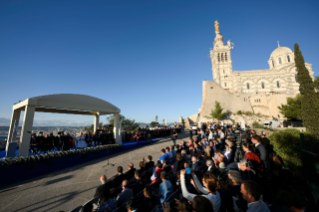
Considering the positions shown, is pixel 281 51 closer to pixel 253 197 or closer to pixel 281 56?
pixel 281 56

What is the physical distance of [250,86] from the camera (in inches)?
1757

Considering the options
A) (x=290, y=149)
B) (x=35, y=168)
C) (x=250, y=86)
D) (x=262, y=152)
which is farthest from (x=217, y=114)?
(x=35, y=168)

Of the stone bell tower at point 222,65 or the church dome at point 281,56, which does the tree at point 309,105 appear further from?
the church dome at point 281,56

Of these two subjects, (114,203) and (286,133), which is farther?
(286,133)

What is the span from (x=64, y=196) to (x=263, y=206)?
5.41 metres

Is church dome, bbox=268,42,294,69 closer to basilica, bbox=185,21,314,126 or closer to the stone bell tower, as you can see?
basilica, bbox=185,21,314,126

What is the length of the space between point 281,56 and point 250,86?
19.7 meters

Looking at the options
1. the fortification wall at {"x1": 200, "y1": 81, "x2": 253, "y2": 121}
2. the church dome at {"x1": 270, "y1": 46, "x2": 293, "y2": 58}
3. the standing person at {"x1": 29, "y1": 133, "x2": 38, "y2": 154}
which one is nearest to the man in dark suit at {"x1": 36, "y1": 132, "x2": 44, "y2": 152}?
the standing person at {"x1": 29, "y1": 133, "x2": 38, "y2": 154}

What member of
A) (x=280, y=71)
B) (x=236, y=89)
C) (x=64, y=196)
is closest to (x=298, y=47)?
(x=64, y=196)

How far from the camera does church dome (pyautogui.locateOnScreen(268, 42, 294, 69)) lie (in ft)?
160

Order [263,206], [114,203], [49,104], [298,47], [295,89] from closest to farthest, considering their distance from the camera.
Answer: [263,206] < [114,203] < [49,104] < [298,47] < [295,89]

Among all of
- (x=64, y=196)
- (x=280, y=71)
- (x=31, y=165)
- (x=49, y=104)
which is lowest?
(x=64, y=196)

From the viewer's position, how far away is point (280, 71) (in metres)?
44.6

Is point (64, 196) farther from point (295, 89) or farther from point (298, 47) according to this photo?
point (295, 89)
